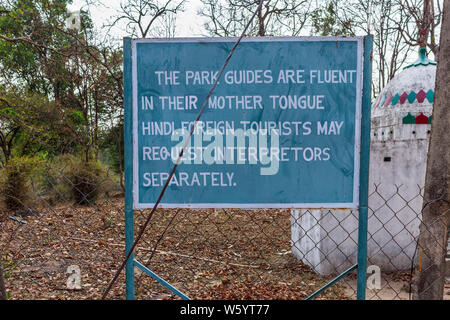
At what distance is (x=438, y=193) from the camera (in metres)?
2.30

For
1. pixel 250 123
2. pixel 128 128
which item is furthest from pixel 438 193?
pixel 128 128

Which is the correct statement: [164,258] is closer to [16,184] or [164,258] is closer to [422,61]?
[16,184]

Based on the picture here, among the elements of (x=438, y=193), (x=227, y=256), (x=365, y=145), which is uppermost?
(x=365, y=145)

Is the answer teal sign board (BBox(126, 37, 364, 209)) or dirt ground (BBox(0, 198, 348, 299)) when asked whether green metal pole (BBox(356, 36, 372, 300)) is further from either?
dirt ground (BBox(0, 198, 348, 299))

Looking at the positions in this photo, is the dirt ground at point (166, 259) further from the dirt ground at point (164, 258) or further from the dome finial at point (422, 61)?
the dome finial at point (422, 61)

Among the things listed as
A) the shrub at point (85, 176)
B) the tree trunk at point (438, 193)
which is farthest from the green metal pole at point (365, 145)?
the shrub at point (85, 176)

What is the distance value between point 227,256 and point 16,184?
6146 millimetres

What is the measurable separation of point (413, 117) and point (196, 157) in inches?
266

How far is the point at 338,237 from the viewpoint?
6371mm

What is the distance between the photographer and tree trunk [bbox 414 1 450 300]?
7.36ft

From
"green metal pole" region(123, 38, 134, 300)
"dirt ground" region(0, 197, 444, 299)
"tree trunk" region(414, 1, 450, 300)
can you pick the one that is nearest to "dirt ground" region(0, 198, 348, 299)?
"dirt ground" region(0, 197, 444, 299)

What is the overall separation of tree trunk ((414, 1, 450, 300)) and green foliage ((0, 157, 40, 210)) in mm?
9470

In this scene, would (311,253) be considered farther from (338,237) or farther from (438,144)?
(438,144)
